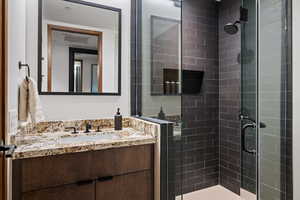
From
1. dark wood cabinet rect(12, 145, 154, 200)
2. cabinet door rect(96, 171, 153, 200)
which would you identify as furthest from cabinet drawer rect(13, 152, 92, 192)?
cabinet door rect(96, 171, 153, 200)

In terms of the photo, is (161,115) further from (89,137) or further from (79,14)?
(79,14)

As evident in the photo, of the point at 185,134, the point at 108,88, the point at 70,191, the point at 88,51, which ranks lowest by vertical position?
the point at 70,191

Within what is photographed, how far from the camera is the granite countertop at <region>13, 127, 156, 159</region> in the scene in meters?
1.27

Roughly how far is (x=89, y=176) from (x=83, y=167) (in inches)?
3.1

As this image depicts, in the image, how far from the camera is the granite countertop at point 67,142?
1.27m

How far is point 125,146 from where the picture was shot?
150 cm

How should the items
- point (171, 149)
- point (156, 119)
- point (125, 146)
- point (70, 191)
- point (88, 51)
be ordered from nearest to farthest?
point (70, 191)
point (125, 146)
point (171, 149)
point (156, 119)
point (88, 51)

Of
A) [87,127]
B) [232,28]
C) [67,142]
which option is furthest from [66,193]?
[232,28]

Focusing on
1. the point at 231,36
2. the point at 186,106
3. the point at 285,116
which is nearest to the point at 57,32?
the point at 186,106

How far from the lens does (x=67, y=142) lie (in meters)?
1.55

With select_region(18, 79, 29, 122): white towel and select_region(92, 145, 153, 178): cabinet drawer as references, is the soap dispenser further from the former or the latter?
select_region(18, 79, 29, 122): white towel

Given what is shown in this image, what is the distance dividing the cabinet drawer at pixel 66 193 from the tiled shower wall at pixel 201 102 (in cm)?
136

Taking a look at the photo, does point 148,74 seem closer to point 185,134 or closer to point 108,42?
point 108,42

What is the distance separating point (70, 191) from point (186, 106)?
1632mm
